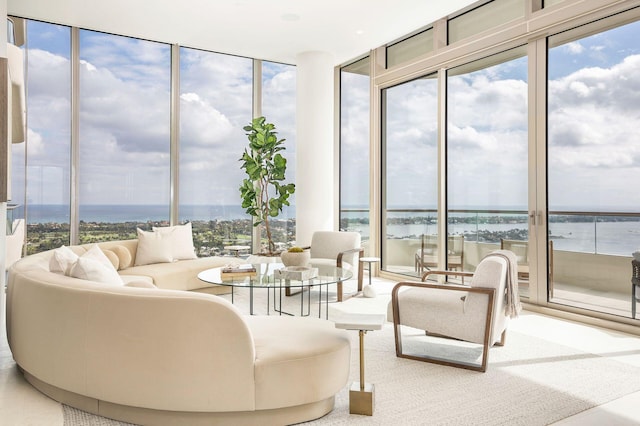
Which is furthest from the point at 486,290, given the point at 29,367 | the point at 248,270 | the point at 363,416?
the point at 29,367

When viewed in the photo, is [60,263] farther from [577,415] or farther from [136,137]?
[136,137]

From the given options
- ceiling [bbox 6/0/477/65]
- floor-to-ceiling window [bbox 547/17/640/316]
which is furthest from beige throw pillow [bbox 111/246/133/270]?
floor-to-ceiling window [bbox 547/17/640/316]

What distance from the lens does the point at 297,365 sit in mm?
2285

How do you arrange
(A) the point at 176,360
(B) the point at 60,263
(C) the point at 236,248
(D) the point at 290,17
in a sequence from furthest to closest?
(C) the point at 236,248 → (D) the point at 290,17 → (B) the point at 60,263 → (A) the point at 176,360

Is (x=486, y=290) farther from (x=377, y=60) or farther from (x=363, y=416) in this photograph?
(x=377, y=60)

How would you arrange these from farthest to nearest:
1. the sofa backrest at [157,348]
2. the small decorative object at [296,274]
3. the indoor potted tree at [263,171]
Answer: the indoor potted tree at [263,171] < the small decorative object at [296,274] < the sofa backrest at [157,348]

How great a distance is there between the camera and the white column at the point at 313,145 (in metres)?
7.05

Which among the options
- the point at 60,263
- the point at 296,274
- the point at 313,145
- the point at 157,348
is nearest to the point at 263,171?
the point at 313,145

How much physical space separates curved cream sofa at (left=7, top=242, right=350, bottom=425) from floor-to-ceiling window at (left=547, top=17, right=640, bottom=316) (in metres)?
3.18

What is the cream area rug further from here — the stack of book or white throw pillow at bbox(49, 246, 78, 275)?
the stack of book

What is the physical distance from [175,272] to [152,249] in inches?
23.5

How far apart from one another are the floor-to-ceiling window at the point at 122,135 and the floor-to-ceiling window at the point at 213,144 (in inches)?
12.0

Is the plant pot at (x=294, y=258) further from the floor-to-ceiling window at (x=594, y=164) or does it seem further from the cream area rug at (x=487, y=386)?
the floor-to-ceiling window at (x=594, y=164)

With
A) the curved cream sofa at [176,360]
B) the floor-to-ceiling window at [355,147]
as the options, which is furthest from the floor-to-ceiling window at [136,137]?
the curved cream sofa at [176,360]
